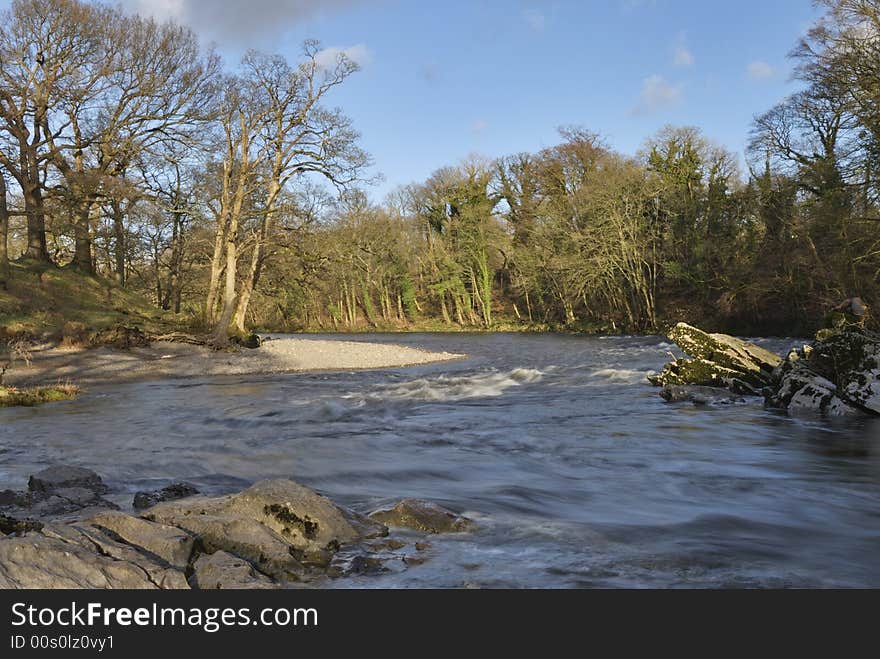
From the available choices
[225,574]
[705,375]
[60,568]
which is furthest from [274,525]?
[705,375]

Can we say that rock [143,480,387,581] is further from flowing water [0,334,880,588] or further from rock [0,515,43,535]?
rock [0,515,43,535]

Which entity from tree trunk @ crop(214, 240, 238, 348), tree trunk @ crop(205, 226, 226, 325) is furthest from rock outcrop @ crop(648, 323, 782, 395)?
tree trunk @ crop(205, 226, 226, 325)

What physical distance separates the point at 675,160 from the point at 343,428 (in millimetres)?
36163

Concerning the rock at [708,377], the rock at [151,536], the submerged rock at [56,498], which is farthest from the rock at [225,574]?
the rock at [708,377]

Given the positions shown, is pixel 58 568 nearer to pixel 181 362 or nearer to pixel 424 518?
pixel 424 518

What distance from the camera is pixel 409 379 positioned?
21891 millimetres

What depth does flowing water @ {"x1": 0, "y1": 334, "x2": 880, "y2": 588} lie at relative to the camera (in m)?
5.50

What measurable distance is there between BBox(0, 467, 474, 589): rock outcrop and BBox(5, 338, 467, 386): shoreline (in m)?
16.1

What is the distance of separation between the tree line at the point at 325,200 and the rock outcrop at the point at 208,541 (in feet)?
75.8

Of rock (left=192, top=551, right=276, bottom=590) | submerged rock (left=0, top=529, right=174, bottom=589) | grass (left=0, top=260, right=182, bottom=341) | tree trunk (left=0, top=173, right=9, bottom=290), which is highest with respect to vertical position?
tree trunk (left=0, top=173, right=9, bottom=290)

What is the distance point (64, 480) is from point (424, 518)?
4092 millimetres

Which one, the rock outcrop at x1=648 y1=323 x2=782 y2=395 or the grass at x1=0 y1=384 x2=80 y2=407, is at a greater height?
the rock outcrop at x1=648 y1=323 x2=782 y2=395

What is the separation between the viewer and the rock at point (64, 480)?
7023 mm
